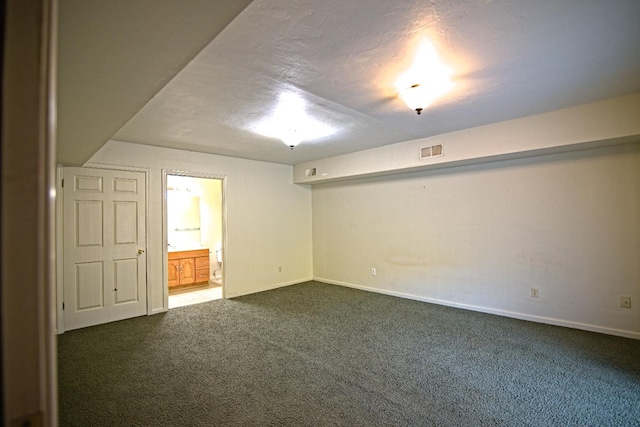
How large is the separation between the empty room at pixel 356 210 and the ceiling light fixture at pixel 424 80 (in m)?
0.03

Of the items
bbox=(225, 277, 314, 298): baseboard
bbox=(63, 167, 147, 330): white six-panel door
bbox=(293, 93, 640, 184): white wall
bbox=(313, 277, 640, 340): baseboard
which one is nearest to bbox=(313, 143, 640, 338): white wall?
bbox=(313, 277, 640, 340): baseboard

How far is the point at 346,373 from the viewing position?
2.69 metres

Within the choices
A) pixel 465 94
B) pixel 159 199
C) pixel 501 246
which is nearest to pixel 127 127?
pixel 159 199

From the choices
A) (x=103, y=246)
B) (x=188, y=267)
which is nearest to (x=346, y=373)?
(x=103, y=246)

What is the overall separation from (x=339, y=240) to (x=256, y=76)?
14.1 ft

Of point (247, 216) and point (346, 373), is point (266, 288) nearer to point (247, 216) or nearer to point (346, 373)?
point (247, 216)

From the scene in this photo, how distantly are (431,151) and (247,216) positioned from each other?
340 centimetres

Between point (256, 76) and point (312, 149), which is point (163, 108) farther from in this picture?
point (312, 149)

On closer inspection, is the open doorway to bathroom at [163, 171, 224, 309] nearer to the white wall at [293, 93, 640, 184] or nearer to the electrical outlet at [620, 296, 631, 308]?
the white wall at [293, 93, 640, 184]

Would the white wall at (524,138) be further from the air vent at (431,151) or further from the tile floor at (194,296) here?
the tile floor at (194,296)

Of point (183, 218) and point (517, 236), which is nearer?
point (517, 236)

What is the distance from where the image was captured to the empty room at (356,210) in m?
1.78

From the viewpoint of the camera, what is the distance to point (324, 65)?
7.46 feet

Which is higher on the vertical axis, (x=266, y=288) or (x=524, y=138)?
(x=524, y=138)
